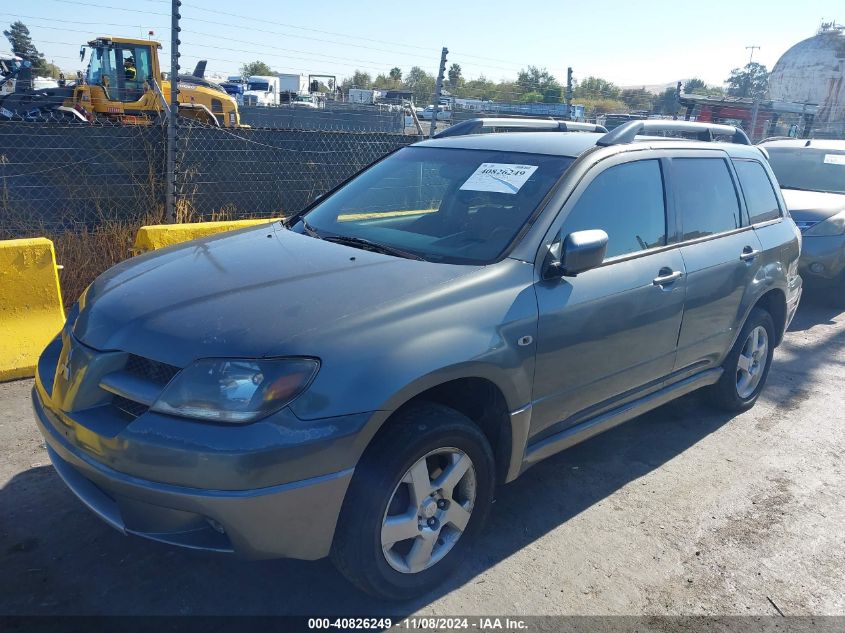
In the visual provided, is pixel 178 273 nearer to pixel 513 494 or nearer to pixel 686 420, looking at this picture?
pixel 513 494

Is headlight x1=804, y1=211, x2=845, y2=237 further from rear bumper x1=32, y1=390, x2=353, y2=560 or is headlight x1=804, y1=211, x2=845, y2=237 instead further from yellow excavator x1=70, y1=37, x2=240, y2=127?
yellow excavator x1=70, y1=37, x2=240, y2=127

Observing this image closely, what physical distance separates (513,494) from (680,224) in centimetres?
178

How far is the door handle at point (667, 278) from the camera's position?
3.57m

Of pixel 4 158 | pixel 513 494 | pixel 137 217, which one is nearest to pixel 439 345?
pixel 513 494

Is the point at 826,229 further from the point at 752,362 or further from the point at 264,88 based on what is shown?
the point at 264,88

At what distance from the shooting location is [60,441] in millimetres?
2559

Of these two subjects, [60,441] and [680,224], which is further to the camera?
[680,224]

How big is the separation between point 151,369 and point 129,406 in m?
0.16

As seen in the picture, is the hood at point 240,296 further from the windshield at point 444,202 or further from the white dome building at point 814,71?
the white dome building at point 814,71

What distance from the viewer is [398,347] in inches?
96.8

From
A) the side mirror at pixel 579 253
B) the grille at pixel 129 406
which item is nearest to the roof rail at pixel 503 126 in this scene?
the side mirror at pixel 579 253

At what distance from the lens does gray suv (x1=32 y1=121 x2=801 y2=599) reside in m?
2.28

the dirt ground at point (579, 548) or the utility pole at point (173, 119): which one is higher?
the utility pole at point (173, 119)

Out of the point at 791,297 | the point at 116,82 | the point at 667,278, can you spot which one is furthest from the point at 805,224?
the point at 116,82
